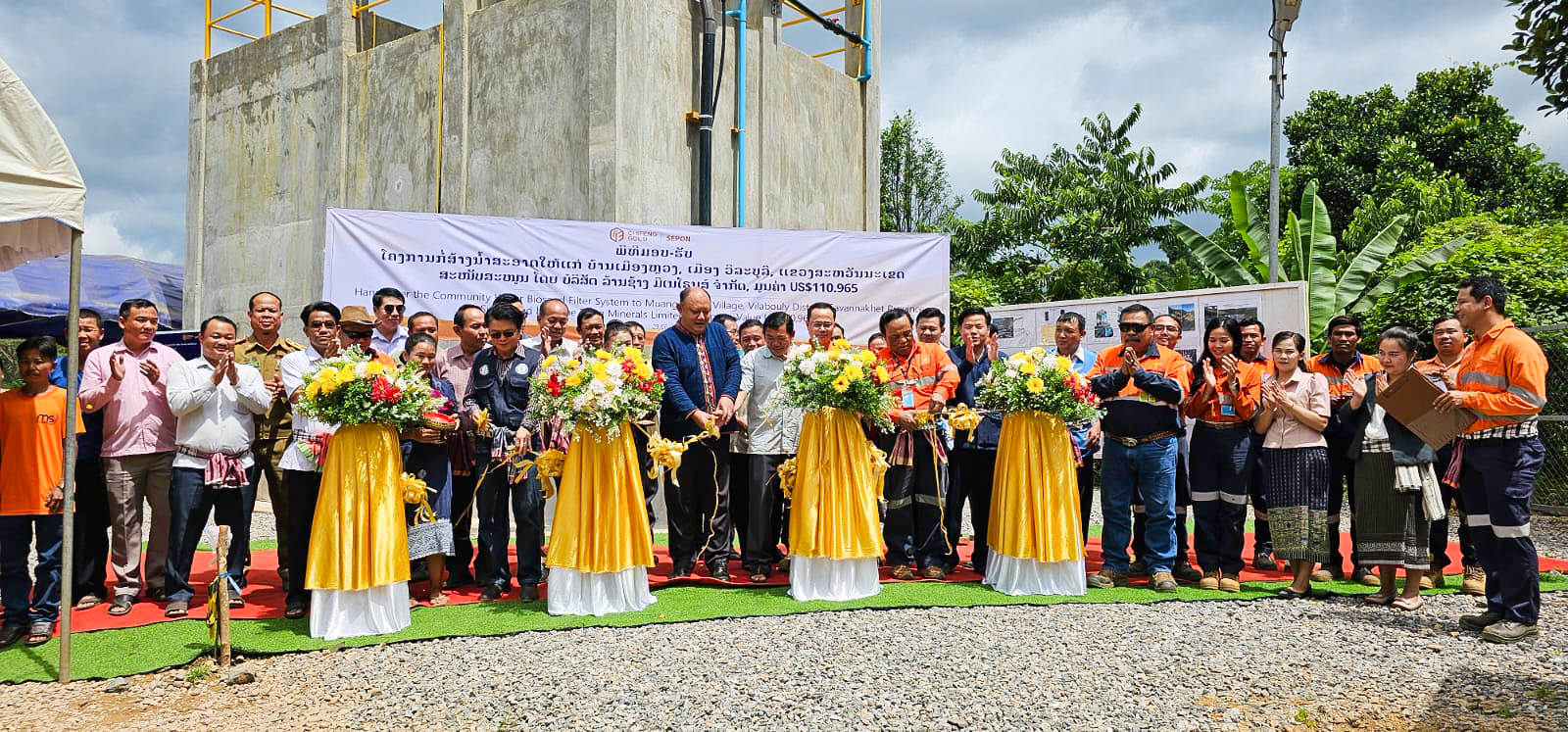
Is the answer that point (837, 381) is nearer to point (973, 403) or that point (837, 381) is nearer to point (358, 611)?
point (973, 403)

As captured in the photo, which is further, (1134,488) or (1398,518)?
(1134,488)

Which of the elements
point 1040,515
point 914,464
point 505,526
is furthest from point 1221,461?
point 505,526

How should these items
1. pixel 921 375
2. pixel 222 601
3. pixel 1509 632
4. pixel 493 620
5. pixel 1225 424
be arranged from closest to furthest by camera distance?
pixel 222 601 → pixel 1509 632 → pixel 493 620 → pixel 1225 424 → pixel 921 375

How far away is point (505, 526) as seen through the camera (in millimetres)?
6266

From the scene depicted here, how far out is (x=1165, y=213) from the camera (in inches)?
798

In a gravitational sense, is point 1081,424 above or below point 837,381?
below

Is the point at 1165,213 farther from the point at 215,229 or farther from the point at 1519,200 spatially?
the point at 215,229

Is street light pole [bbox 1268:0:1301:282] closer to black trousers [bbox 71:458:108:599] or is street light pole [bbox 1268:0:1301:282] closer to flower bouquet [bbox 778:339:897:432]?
flower bouquet [bbox 778:339:897:432]

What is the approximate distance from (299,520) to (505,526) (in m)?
1.15

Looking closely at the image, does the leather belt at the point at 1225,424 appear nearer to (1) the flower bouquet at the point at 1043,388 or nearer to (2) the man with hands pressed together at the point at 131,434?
(1) the flower bouquet at the point at 1043,388

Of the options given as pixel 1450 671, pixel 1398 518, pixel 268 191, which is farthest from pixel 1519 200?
pixel 268 191

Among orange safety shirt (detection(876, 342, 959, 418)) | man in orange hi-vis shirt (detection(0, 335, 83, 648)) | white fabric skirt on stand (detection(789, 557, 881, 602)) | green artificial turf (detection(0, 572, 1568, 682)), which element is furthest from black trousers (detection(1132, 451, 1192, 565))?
man in orange hi-vis shirt (detection(0, 335, 83, 648))

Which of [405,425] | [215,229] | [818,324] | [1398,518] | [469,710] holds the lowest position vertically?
[469,710]

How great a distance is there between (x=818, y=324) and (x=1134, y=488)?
2391 millimetres
